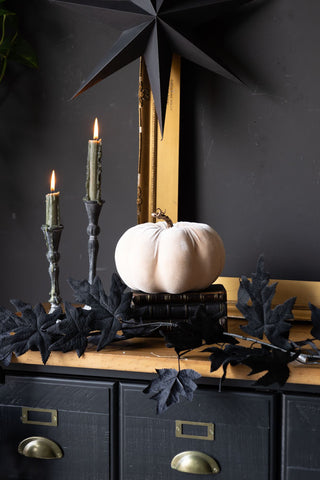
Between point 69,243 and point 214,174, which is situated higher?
point 214,174

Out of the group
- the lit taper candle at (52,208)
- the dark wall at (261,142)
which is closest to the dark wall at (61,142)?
the dark wall at (261,142)

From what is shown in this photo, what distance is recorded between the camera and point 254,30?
1121mm

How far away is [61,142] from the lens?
1283 mm

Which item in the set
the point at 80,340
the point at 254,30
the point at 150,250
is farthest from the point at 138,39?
the point at 80,340

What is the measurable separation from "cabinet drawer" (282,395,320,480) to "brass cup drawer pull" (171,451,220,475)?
0.10 metres

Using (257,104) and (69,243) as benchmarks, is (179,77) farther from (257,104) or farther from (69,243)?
(69,243)

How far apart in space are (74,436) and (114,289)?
0.78 feet

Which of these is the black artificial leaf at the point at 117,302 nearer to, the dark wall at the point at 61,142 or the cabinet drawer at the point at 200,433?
the cabinet drawer at the point at 200,433

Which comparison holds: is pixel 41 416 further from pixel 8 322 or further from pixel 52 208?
pixel 52 208

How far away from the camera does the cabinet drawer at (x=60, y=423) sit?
88 cm

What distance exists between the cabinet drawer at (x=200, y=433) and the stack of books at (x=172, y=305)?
0.13m

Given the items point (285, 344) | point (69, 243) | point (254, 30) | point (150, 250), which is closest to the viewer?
point (285, 344)

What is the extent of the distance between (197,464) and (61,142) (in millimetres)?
759

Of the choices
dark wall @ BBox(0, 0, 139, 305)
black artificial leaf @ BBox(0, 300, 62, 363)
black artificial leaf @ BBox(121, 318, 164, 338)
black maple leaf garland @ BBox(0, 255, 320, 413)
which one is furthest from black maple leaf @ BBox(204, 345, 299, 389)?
dark wall @ BBox(0, 0, 139, 305)
